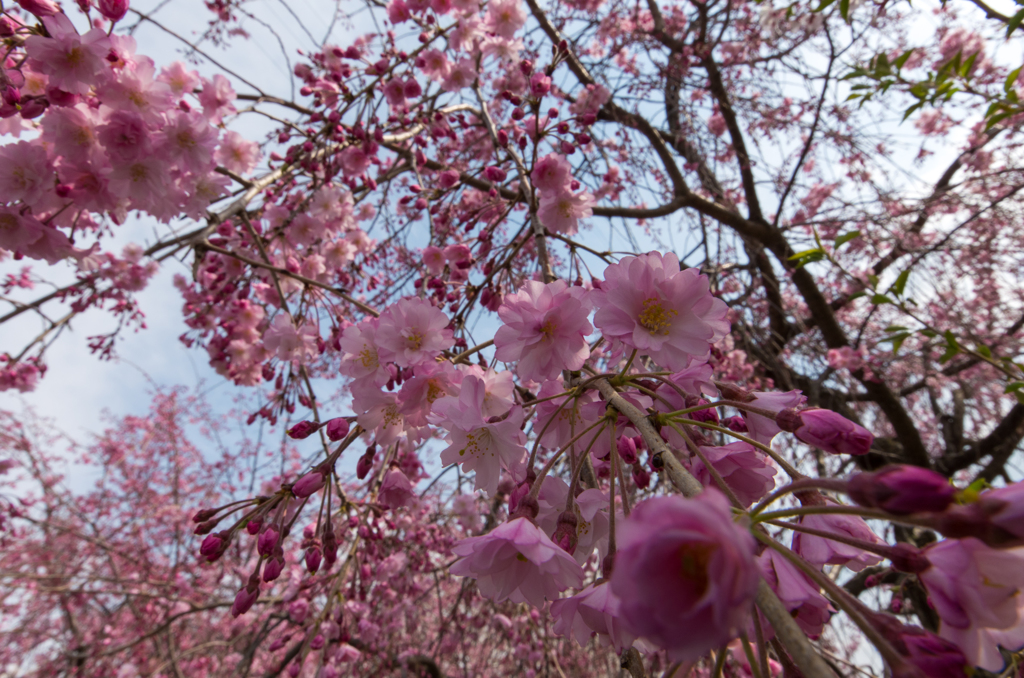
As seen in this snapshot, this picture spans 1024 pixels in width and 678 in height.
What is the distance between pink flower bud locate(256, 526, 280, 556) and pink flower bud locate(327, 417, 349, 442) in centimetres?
23

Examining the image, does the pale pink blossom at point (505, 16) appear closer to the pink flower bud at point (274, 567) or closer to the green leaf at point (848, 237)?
the green leaf at point (848, 237)

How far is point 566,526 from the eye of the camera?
2.59 feet

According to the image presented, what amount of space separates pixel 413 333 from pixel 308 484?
1.37ft

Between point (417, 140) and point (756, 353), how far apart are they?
3.95 m

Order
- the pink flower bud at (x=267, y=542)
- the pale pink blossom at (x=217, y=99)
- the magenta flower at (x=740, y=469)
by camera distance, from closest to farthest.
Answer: the magenta flower at (x=740, y=469) → the pink flower bud at (x=267, y=542) → the pale pink blossom at (x=217, y=99)

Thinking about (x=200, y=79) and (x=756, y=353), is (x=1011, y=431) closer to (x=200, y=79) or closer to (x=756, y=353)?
(x=756, y=353)

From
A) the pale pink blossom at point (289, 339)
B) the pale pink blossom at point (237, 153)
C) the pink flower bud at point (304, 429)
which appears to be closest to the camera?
the pink flower bud at point (304, 429)

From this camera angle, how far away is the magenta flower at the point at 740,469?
780 mm

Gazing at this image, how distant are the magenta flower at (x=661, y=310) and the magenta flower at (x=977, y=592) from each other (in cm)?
45

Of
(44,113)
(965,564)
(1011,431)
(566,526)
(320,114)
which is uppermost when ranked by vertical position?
(320,114)

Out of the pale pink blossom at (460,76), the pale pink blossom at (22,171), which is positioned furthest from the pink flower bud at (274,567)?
the pale pink blossom at (460,76)

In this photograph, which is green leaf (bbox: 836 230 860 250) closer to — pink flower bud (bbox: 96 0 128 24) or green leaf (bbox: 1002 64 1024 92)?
green leaf (bbox: 1002 64 1024 92)

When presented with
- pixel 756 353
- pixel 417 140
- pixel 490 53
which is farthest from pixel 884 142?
pixel 417 140

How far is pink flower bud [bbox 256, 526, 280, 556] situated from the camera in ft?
3.31
